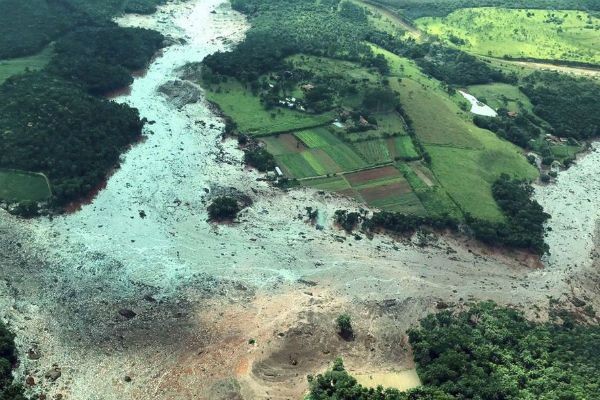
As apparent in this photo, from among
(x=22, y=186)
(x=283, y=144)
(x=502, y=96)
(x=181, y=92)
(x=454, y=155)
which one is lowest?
(x=22, y=186)

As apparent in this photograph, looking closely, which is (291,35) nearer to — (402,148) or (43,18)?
(402,148)

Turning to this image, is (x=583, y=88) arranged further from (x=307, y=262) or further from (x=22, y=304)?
(x=22, y=304)

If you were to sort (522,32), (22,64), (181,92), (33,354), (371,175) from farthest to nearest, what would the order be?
(522,32), (181,92), (22,64), (371,175), (33,354)

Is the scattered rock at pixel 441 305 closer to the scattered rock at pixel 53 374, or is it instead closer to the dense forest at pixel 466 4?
the scattered rock at pixel 53 374

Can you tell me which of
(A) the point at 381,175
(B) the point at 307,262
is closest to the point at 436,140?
(A) the point at 381,175

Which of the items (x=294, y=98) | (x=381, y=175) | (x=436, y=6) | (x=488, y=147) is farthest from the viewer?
(x=436, y=6)

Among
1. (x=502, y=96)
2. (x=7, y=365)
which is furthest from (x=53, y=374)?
(x=502, y=96)

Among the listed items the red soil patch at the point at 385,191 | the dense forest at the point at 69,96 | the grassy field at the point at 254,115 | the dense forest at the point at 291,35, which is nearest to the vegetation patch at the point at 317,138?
the grassy field at the point at 254,115
